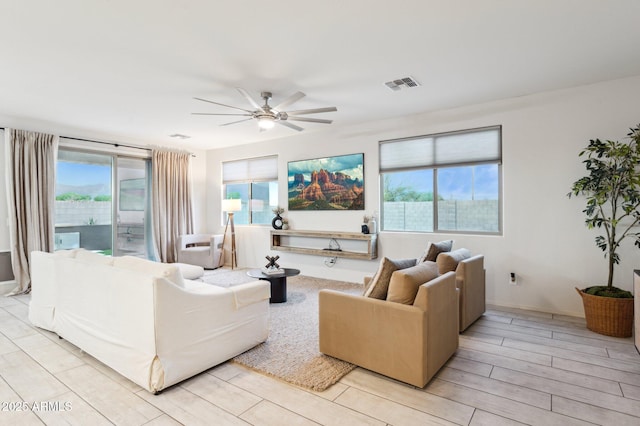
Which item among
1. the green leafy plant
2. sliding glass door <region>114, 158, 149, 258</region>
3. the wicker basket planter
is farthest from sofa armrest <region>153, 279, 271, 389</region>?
sliding glass door <region>114, 158, 149, 258</region>

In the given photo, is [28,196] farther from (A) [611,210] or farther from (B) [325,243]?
(A) [611,210]

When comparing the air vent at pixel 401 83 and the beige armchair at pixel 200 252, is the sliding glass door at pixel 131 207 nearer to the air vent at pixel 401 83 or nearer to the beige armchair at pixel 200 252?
the beige armchair at pixel 200 252

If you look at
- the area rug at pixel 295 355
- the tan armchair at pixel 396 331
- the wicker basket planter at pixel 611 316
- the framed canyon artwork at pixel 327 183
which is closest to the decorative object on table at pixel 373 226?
the framed canyon artwork at pixel 327 183

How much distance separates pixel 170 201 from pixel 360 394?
5.78 metres

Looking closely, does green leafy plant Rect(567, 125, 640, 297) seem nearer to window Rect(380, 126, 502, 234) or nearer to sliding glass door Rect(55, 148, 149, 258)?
window Rect(380, 126, 502, 234)

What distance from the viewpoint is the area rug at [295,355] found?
7.88ft

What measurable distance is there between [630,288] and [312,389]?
3.66m

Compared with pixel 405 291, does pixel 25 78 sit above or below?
above

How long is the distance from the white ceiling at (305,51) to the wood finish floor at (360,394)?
263 cm

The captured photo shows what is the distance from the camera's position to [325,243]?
580 centimetres

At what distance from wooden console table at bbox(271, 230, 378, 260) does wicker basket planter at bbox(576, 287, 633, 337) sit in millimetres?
2668

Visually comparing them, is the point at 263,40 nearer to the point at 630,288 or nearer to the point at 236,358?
the point at 236,358

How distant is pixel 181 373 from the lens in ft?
7.53

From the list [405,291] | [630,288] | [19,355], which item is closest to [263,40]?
[405,291]
